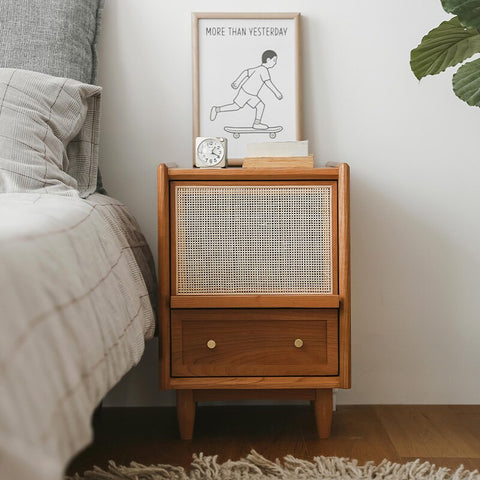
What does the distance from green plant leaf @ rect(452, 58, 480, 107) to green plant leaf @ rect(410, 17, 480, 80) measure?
4 centimetres

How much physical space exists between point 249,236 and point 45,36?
0.78 metres

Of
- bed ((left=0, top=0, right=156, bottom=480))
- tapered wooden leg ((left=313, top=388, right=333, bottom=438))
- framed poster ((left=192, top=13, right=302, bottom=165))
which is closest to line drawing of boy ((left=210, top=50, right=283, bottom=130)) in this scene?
framed poster ((left=192, top=13, right=302, bottom=165))

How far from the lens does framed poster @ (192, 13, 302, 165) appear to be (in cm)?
189

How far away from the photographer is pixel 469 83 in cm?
156

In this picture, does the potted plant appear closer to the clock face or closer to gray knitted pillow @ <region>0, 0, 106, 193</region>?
the clock face

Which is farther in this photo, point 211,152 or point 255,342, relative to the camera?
point 211,152

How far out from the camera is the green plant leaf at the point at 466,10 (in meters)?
1.40

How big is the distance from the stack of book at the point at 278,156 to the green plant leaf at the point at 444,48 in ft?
1.17

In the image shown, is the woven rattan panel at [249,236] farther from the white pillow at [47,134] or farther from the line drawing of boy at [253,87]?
the line drawing of boy at [253,87]

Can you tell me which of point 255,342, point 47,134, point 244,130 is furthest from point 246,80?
point 255,342

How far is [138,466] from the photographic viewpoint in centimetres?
139

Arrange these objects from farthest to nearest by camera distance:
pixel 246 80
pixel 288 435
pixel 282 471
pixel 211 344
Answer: pixel 246 80
pixel 288 435
pixel 211 344
pixel 282 471

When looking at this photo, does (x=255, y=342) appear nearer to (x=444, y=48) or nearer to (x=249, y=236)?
(x=249, y=236)

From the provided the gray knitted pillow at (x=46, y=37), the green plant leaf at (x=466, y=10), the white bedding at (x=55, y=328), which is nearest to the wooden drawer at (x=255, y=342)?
the white bedding at (x=55, y=328)
